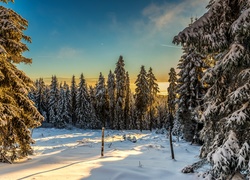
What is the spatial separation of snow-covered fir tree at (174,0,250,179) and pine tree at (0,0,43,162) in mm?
6764

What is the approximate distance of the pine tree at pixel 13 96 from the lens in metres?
9.03

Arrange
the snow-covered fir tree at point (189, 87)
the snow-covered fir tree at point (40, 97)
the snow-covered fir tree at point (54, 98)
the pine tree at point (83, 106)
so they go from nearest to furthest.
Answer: the snow-covered fir tree at point (189, 87), the pine tree at point (83, 106), the snow-covered fir tree at point (54, 98), the snow-covered fir tree at point (40, 97)

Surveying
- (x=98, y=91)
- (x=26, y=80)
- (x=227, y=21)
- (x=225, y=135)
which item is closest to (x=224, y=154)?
(x=225, y=135)

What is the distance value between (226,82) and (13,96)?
8593 millimetres

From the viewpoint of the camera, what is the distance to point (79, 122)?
5459 cm

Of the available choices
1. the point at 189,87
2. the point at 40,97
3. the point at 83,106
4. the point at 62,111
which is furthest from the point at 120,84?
the point at 40,97

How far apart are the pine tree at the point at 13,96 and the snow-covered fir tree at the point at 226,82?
676 centimetres

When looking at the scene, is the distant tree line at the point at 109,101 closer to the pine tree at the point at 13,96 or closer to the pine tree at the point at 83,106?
the pine tree at the point at 83,106

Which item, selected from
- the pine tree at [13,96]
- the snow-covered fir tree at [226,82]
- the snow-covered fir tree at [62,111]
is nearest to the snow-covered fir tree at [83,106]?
the snow-covered fir tree at [62,111]

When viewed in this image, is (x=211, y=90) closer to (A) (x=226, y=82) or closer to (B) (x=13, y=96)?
(A) (x=226, y=82)

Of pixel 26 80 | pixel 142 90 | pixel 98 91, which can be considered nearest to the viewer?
pixel 26 80

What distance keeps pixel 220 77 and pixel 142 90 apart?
3870cm

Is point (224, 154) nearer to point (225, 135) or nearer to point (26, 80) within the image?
point (225, 135)

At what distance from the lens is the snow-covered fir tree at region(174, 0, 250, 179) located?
5496 mm
